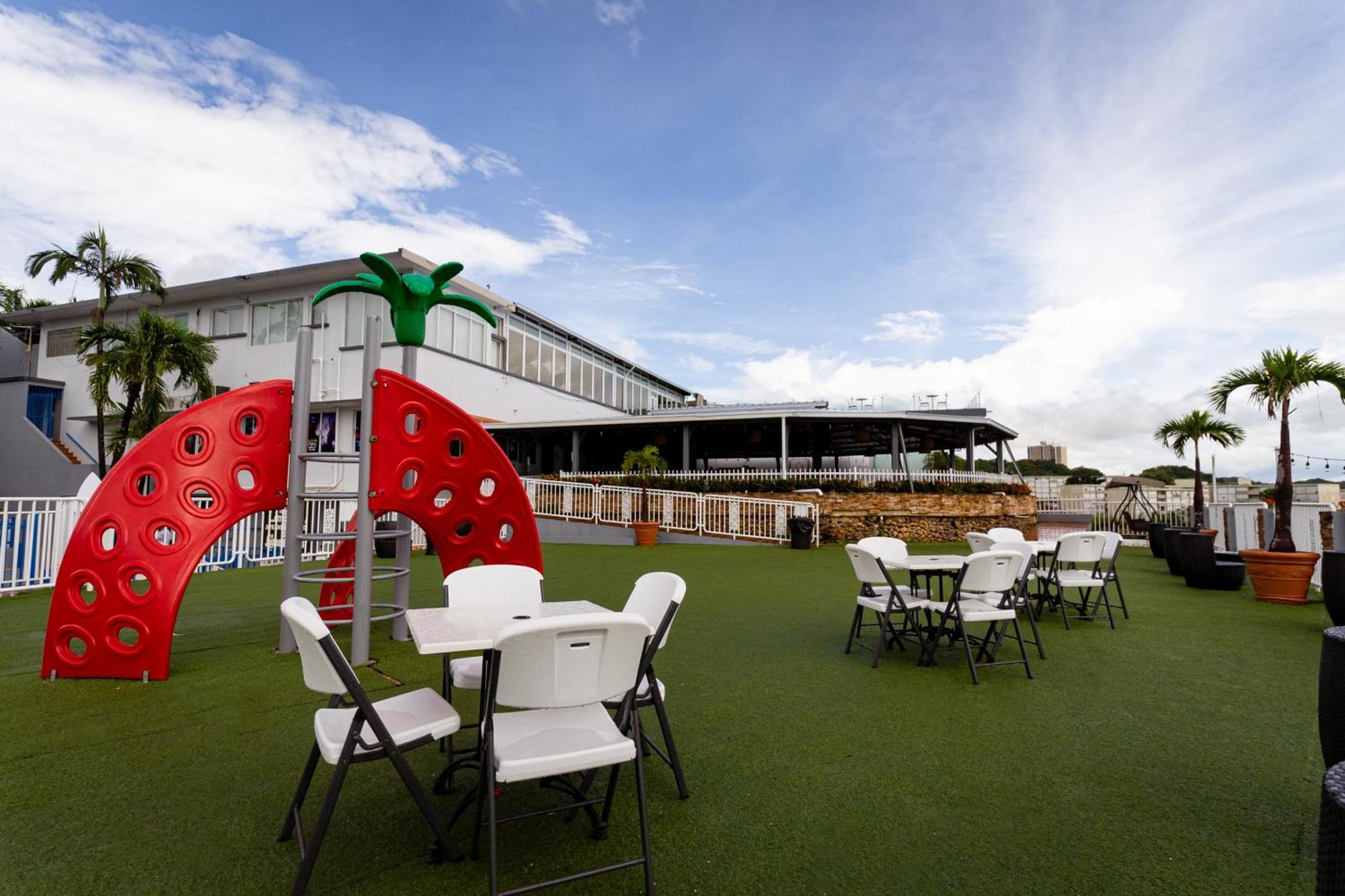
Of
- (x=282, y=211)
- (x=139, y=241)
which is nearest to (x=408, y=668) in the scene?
(x=282, y=211)

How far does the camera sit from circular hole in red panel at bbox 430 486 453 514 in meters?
5.43

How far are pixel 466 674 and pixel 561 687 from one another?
1284 millimetres

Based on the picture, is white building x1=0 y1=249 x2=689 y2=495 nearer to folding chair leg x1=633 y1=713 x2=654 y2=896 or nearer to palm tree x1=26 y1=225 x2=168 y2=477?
palm tree x1=26 y1=225 x2=168 y2=477

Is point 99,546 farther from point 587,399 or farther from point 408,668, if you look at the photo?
point 587,399

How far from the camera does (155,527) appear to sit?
4.75 metres

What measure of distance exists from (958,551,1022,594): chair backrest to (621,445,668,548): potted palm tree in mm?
10883

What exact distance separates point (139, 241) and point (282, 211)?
12.0 metres

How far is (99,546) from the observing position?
4641mm

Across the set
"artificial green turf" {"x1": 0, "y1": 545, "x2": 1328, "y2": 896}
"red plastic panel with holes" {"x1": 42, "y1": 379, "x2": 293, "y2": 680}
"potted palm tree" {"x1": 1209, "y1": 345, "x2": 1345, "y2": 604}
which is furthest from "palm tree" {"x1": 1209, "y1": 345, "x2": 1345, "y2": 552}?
"red plastic panel with holes" {"x1": 42, "y1": 379, "x2": 293, "y2": 680}

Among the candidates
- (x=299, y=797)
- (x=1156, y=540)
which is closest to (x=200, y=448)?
(x=299, y=797)

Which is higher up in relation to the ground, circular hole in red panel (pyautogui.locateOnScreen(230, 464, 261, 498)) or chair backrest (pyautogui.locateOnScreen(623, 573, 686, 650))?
circular hole in red panel (pyautogui.locateOnScreen(230, 464, 261, 498))

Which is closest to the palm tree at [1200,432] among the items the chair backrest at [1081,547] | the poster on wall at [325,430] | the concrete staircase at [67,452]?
the chair backrest at [1081,547]

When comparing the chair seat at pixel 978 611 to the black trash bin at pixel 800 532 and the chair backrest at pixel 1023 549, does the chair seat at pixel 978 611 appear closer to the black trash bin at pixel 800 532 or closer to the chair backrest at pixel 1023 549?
the chair backrest at pixel 1023 549

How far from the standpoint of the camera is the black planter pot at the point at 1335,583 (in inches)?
194
